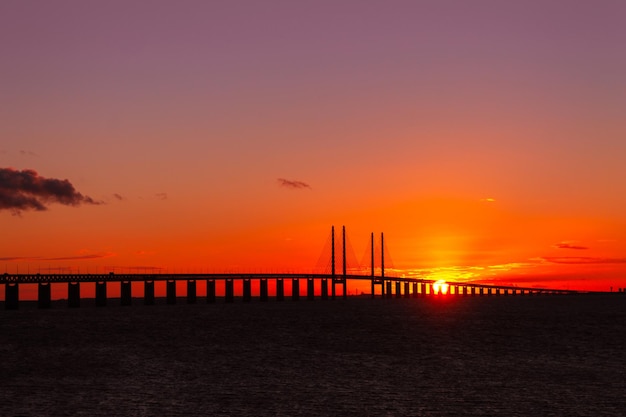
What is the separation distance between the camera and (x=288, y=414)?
1240 inches

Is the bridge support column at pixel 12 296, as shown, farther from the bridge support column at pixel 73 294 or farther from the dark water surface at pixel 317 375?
the dark water surface at pixel 317 375

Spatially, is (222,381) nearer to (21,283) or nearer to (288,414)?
(288,414)

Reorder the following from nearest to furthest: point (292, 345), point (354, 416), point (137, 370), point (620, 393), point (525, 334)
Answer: point (354, 416)
point (620, 393)
point (137, 370)
point (292, 345)
point (525, 334)

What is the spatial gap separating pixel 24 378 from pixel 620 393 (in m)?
32.3

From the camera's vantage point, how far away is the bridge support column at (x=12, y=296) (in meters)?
181

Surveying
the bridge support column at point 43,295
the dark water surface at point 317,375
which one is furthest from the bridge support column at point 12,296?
the dark water surface at point 317,375

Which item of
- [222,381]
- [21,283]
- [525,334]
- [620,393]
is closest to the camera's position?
[620,393]

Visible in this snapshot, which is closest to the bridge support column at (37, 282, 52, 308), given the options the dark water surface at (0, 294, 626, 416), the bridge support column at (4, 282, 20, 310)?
the bridge support column at (4, 282, 20, 310)

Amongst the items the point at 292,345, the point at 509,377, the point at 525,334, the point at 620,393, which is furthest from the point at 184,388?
the point at 525,334

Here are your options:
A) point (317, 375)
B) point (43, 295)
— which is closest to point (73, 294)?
point (43, 295)

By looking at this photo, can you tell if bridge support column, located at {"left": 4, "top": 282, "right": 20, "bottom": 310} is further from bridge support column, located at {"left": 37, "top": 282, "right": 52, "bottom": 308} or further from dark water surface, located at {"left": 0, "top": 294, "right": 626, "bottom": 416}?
dark water surface, located at {"left": 0, "top": 294, "right": 626, "bottom": 416}

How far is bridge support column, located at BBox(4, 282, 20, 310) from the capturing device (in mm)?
180875

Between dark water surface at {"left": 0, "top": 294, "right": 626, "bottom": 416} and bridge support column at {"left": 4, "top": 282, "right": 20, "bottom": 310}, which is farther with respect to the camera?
bridge support column at {"left": 4, "top": 282, "right": 20, "bottom": 310}

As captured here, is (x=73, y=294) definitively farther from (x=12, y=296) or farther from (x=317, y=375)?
(x=317, y=375)
